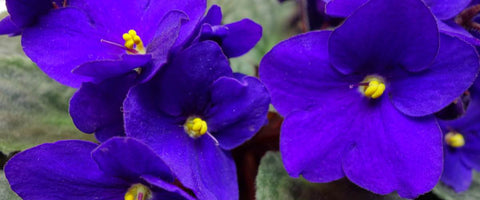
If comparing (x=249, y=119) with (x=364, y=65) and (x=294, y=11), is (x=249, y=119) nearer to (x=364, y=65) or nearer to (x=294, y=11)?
(x=364, y=65)

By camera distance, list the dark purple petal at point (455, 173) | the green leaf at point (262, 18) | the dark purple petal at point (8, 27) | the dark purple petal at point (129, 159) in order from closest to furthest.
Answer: the dark purple petal at point (129, 159) < the dark purple petal at point (8, 27) < the dark purple petal at point (455, 173) < the green leaf at point (262, 18)

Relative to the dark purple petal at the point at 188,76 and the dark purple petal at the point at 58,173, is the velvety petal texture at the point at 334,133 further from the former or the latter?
the dark purple petal at the point at 58,173

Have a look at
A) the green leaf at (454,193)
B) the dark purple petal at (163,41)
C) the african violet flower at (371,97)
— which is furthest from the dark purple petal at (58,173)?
the green leaf at (454,193)

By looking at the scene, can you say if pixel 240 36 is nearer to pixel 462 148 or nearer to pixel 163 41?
pixel 163 41

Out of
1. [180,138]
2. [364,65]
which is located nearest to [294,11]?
[364,65]

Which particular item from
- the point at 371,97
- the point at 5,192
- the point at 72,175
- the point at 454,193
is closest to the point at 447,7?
the point at 371,97

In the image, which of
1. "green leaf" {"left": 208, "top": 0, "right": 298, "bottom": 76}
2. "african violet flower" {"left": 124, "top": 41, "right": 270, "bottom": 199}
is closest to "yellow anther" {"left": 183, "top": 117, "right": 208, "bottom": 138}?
"african violet flower" {"left": 124, "top": 41, "right": 270, "bottom": 199}
